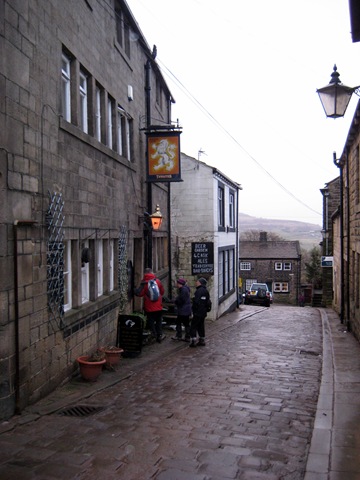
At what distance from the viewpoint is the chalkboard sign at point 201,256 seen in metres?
19.2

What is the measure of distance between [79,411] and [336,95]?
17.5ft

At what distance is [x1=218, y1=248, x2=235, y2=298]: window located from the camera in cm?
2130

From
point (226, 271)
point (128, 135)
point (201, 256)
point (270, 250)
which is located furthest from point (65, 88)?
point (270, 250)

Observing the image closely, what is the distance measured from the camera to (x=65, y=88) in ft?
27.6

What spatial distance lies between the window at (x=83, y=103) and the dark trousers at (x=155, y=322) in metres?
5.07

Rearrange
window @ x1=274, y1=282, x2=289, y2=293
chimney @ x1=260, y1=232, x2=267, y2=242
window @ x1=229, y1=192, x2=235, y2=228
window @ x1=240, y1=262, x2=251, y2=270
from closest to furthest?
window @ x1=229, y1=192, x2=235, y2=228 → window @ x1=274, y1=282, x2=289, y2=293 → window @ x1=240, y1=262, x2=251, y2=270 → chimney @ x1=260, y1=232, x2=267, y2=242

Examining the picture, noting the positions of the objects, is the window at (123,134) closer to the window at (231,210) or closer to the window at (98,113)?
the window at (98,113)

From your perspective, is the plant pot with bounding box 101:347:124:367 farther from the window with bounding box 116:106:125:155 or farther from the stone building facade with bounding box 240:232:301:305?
the stone building facade with bounding box 240:232:301:305

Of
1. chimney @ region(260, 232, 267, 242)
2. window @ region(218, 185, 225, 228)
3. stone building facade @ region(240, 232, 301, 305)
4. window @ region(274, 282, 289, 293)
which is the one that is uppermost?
window @ region(218, 185, 225, 228)

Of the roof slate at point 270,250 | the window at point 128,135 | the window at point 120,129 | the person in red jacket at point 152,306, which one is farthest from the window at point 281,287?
the window at point 120,129

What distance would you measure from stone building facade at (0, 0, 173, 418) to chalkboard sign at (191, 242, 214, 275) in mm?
6157

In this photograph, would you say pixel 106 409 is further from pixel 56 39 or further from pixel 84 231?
pixel 56 39

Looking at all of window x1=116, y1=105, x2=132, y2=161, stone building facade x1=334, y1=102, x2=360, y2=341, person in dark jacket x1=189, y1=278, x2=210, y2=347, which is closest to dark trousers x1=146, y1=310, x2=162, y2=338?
person in dark jacket x1=189, y1=278, x2=210, y2=347

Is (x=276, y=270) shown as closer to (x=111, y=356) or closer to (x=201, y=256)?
(x=201, y=256)
